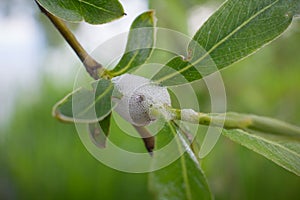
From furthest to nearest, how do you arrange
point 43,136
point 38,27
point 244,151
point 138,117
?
point 43,136, point 244,151, point 38,27, point 138,117

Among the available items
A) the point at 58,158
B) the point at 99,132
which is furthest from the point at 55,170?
the point at 99,132

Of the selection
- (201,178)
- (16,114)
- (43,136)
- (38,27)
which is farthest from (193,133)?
(16,114)

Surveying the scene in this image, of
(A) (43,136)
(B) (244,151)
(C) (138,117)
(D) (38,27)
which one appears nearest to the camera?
(C) (138,117)

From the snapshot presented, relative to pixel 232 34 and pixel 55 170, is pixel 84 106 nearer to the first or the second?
pixel 232 34

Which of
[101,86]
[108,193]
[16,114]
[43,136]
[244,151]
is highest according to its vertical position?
[101,86]

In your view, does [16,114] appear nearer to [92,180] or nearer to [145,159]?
[92,180]

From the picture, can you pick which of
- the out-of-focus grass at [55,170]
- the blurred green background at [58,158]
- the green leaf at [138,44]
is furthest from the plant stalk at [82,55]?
the out-of-focus grass at [55,170]

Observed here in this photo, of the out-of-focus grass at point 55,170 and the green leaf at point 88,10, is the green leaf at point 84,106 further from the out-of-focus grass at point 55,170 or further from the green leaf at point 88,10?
the out-of-focus grass at point 55,170
